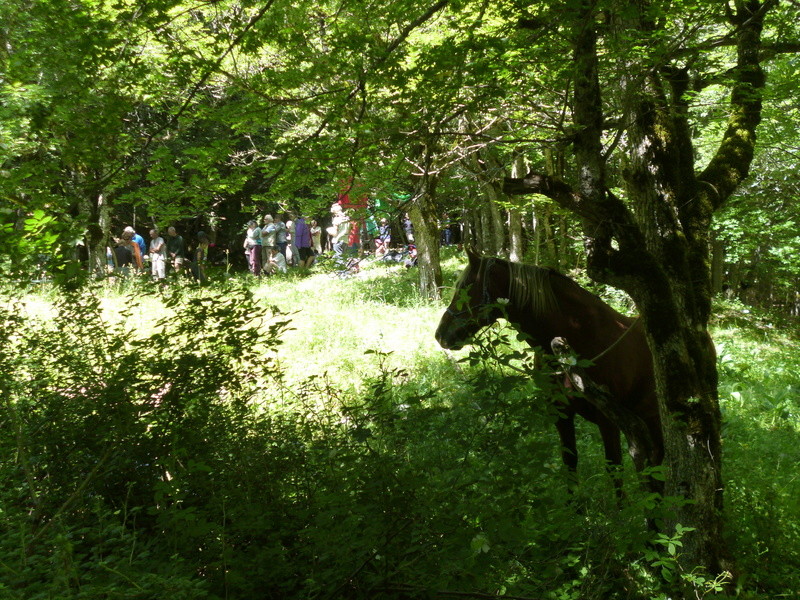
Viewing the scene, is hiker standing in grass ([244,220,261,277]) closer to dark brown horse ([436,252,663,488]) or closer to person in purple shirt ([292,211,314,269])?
person in purple shirt ([292,211,314,269])

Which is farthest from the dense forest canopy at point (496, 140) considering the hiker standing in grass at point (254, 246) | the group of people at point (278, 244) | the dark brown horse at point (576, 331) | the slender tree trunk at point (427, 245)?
the hiker standing in grass at point (254, 246)

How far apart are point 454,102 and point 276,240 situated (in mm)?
14205

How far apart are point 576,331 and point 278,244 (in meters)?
14.4

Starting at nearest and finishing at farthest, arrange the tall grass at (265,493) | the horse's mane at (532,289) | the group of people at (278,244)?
the tall grass at (265,493)
the horse's mane at (532,289)
the group of people at (278,244)

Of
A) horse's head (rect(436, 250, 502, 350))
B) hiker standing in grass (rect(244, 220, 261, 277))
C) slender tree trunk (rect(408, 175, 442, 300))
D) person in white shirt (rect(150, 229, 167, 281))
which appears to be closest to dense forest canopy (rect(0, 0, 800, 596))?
horse's head (rect(436, 250, 502, 350))

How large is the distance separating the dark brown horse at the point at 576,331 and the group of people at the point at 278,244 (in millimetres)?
12736

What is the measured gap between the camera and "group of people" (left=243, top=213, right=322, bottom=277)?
59.6 feet

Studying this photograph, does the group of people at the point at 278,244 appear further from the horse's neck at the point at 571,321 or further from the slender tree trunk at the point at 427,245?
the horse's neck at the point at 571,321

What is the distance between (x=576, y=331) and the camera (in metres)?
5.24

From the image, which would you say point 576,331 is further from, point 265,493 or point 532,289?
point 265,493

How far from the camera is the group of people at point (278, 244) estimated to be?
18.2m

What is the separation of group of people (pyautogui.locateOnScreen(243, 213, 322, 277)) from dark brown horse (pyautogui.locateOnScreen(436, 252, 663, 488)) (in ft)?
41.8

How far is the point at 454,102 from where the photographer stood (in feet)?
16.1

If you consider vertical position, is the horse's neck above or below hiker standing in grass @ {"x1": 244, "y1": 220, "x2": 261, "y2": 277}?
below
